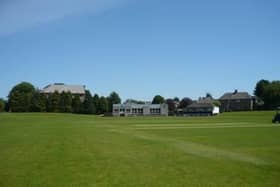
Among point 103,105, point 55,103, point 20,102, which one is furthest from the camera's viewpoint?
point 103,105

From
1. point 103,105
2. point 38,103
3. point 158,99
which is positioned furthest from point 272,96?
point 38,103

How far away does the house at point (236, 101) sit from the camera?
157625 mm

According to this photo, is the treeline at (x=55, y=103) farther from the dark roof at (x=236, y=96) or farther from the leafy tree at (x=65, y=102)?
the dark roof at (x=236, y=96)

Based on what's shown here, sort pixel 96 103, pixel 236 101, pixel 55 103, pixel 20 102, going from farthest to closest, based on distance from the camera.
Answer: pixel 236 101 < pixel 96 103 < pixel 20 102 < pixel 55 103

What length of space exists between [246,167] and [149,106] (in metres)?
→ 137

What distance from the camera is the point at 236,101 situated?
16412 centimetres

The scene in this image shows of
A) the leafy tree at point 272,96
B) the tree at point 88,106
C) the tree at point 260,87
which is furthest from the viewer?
the tree at point 260,87

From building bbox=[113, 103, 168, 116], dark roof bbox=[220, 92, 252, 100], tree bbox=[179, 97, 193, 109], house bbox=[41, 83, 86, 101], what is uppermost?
house bbox=[41, 83, 86, 101]

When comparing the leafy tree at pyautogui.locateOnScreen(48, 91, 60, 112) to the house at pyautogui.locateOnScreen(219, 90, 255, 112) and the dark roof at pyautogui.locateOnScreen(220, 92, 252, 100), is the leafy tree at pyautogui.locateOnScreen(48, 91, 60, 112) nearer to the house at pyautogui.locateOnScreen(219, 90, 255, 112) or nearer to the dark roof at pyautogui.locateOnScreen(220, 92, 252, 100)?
the house at pyautogui.locateOnScreen(219, 90, 255, 112)

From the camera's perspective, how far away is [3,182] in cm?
958

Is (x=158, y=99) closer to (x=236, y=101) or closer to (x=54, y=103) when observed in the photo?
(x=236, y=101)

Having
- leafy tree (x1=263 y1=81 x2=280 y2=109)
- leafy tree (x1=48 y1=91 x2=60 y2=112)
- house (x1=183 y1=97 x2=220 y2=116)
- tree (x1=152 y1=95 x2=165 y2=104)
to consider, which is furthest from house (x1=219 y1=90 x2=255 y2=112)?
leafy tree (x1=48 y1=91 x2=60 y2=112)

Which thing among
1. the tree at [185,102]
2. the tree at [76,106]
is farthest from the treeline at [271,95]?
the tree at [76,106]

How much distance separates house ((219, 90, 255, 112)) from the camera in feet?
517
